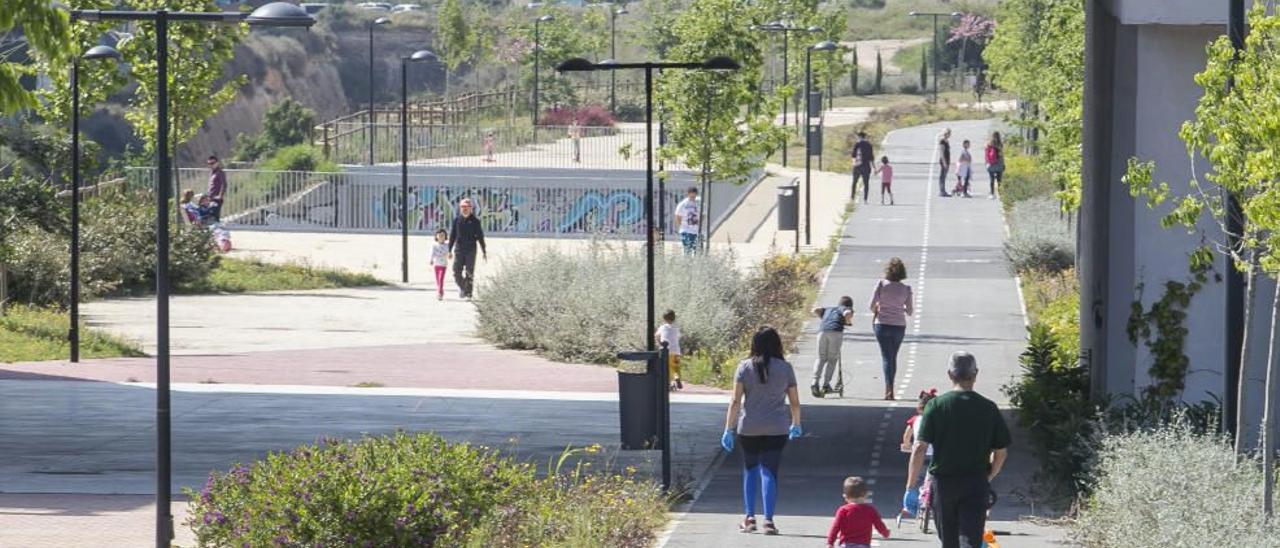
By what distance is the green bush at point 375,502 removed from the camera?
12453mm

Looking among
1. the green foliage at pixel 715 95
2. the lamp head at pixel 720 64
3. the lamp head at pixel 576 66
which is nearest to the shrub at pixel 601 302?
the green foliage at pixel 715 95

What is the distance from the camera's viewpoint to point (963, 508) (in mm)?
12430

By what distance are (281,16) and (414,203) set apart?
4078 centimetres

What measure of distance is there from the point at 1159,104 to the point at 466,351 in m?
14.0

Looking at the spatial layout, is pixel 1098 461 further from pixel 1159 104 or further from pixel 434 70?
pixel 434 70

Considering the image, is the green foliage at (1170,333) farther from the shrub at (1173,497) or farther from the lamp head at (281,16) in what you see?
the lamp head at (281,16)

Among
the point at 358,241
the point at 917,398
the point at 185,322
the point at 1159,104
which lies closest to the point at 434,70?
the point at 358,241

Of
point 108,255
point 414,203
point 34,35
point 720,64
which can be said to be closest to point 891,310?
point 720,64

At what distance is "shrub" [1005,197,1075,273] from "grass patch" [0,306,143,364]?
56.3 ft

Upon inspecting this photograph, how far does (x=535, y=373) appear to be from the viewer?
26953 mm

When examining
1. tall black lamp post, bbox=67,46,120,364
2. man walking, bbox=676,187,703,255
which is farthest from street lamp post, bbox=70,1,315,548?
man walking, bbox=676,187,703,255

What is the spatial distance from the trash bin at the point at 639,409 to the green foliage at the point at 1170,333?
4125 mm

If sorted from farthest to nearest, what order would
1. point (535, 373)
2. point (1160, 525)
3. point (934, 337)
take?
point (934, 337), point (535, 373), point (1160, 525)

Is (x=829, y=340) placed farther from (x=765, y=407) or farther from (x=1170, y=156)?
(x=765, y=407)
